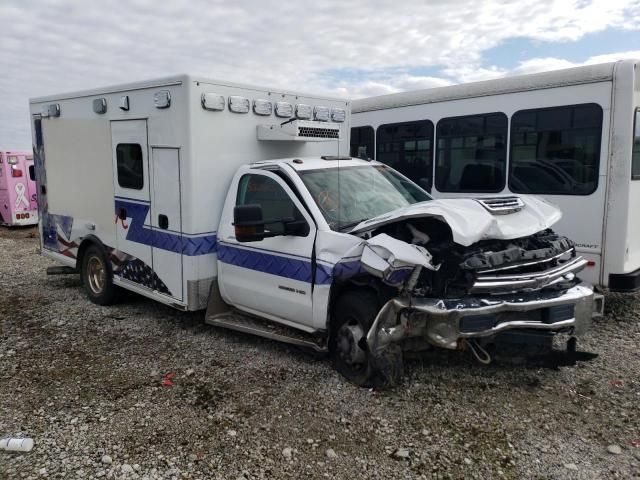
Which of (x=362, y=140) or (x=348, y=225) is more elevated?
(x=362, y=140)

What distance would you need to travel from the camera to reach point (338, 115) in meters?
7.34

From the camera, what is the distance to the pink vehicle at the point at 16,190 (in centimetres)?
1622

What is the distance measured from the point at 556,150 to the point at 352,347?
4.09 meters

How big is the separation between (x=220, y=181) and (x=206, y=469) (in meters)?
3.26

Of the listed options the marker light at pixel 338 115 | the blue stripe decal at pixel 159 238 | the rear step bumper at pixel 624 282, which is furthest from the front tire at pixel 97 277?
the rear step bumper at pixel 624 282

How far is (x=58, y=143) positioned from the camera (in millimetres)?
7781

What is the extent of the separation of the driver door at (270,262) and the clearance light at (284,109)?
3.53ft

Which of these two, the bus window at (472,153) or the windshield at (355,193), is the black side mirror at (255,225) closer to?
the windshield at (355,193)

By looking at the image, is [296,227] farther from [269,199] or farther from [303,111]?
[303,111]

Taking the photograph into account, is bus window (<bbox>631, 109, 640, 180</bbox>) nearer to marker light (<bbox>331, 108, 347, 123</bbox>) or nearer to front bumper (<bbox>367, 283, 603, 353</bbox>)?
front bumper (<bbox>367, 283, 603, 353</bbox>)

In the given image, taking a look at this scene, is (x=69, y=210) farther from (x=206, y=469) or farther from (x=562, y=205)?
(x=562, y=205)

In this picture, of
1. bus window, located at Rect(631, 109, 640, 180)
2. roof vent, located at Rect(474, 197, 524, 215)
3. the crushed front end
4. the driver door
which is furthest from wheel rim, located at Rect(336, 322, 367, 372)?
bus window, located at Rect(631, 109, 640, 180)

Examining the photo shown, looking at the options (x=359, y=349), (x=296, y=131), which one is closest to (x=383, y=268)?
(x=359, y=349)

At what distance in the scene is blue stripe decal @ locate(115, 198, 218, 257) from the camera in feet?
19.2
